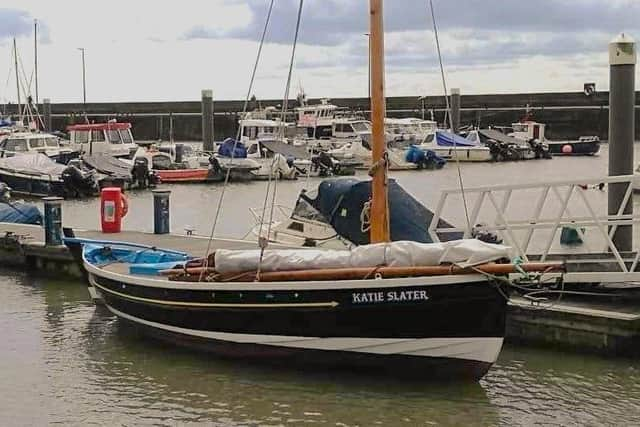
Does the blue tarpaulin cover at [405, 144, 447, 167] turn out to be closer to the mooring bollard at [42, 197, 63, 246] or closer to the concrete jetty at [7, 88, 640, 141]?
the concrete jetty at [7, 88, 640, 141]

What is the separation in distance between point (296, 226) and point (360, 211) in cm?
362

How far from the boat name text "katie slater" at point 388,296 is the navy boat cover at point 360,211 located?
3901 millimetres

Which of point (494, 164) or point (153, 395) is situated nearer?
point (153, 395)

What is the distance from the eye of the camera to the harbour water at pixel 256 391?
11273 millimetres

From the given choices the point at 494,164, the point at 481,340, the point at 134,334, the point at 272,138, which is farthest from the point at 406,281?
the point at 494,164

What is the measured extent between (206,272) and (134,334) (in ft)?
9.54

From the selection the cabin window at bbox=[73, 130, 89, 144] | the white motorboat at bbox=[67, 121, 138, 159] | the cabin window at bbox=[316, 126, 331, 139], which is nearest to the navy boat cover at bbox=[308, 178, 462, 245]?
the white motorboat at bbox=[67, 121, 138, 159]

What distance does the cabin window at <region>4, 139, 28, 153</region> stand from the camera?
47500 millimetres

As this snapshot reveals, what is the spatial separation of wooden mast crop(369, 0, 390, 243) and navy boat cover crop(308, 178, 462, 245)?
2253 mm

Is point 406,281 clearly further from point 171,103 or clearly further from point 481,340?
point 171,103

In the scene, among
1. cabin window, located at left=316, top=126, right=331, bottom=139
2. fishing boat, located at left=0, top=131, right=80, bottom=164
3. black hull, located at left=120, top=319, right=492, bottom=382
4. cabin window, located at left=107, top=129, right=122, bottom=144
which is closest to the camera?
black hull, located at left=120, top=319, right=492, bottom=382

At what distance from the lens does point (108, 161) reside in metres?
45.8

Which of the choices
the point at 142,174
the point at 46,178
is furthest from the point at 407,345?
the point at 142,174

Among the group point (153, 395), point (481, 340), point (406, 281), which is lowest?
point (153, 395)
